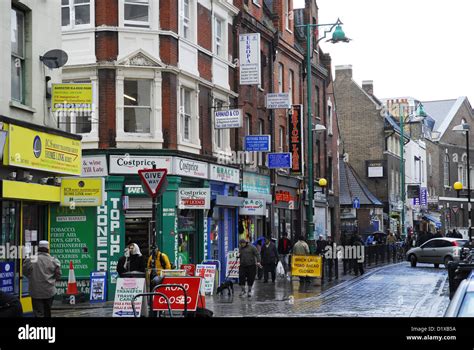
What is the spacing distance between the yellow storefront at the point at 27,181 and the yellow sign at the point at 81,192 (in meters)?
0.29

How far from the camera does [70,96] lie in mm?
17766

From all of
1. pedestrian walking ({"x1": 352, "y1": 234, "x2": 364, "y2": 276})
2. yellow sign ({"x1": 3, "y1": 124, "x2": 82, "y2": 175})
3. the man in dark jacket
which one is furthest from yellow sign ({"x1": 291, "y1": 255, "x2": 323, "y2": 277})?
yellow sign ({"x1": 3, "y1": 124, "x2": 82, "y2": 175})

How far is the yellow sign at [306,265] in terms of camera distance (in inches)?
1011

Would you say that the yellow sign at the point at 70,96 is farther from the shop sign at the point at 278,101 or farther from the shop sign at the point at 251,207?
the shop sign at the point at 278,101

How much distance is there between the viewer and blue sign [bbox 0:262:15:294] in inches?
618

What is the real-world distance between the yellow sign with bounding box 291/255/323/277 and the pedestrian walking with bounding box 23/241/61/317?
13.6 meters

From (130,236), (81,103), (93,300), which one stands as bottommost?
(93,300)

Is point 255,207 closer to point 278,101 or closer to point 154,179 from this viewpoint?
point 278,101

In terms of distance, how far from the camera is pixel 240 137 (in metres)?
32.0

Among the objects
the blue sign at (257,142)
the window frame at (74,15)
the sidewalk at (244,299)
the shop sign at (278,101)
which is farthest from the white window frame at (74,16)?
the shop sign at (278,101)
